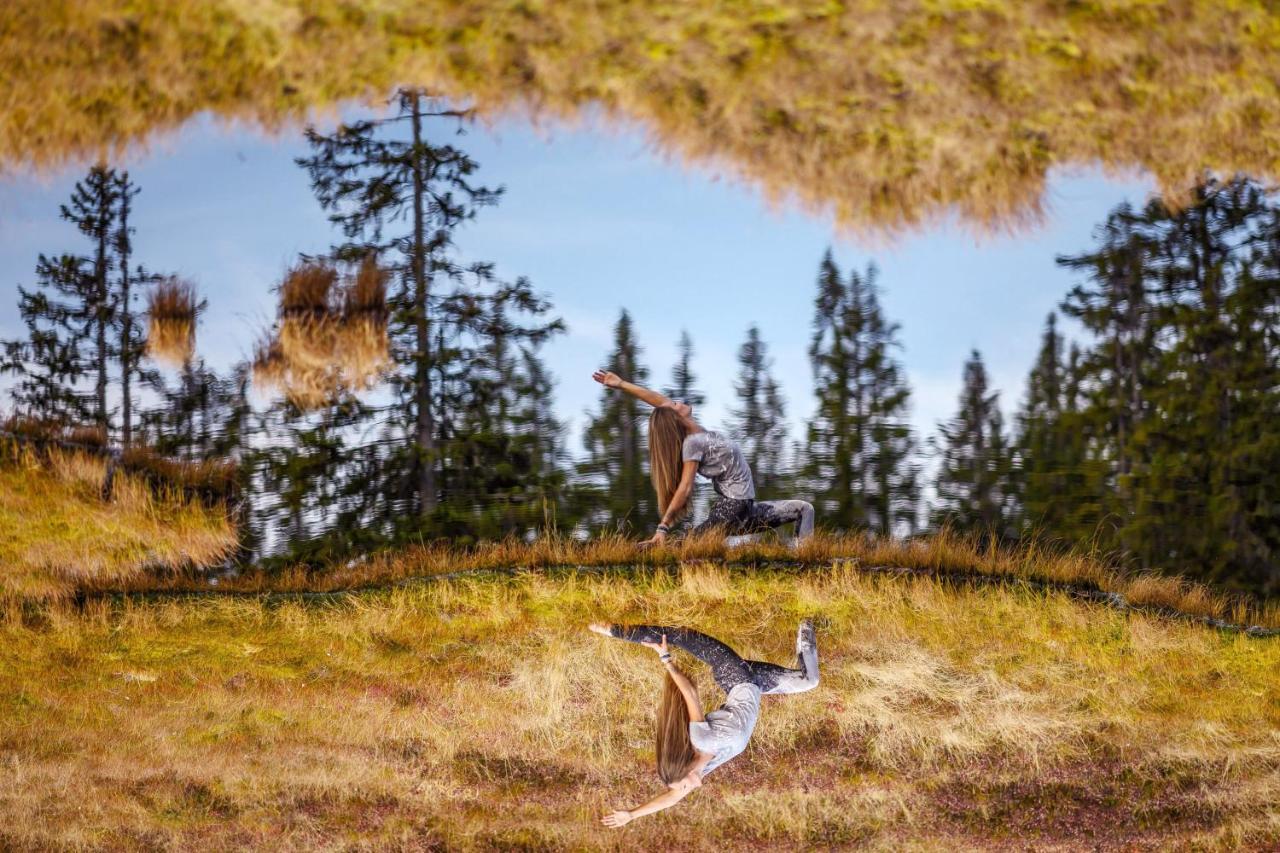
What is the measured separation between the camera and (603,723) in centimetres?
1427

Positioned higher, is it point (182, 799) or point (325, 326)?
point (325, 326)

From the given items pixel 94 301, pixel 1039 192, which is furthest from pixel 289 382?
pixel 94 301

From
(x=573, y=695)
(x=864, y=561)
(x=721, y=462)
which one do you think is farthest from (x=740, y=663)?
(x=573, y=695)

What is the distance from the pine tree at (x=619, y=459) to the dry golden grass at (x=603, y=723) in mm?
11450

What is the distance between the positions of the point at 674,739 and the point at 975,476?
89.5 ft

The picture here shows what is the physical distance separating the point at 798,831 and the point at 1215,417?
1915cm

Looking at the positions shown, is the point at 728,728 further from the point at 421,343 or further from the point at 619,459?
the point at 619,459

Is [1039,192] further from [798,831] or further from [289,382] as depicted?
[798,831]

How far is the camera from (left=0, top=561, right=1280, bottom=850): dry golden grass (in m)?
12.3

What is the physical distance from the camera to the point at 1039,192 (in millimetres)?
8305

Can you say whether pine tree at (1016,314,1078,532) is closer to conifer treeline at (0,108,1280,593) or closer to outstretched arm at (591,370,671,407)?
conifer treeline at (0,108,1280,593)

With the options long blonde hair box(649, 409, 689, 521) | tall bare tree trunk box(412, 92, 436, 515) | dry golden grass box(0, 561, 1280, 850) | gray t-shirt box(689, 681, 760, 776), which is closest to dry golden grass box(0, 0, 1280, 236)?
long blonde hair box(649, 409, 689, 521)

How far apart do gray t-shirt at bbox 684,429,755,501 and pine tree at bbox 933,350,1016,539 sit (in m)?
21.4

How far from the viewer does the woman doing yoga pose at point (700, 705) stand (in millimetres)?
9766
